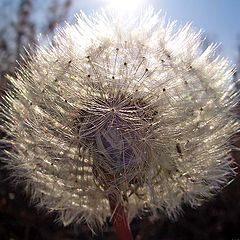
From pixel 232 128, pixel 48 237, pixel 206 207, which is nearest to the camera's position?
pixel 232 128

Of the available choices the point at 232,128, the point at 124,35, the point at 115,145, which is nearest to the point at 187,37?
the point at 124,35

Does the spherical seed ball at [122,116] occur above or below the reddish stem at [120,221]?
above

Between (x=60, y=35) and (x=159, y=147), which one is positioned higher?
(x=60, y=35)

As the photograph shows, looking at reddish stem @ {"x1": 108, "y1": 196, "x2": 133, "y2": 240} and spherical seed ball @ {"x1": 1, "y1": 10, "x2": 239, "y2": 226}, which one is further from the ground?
spherical seed ball @ {"x1": 1, "y1": 10, "x2": 239, "y2": 226}

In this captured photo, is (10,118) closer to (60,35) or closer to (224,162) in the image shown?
(60,35)
